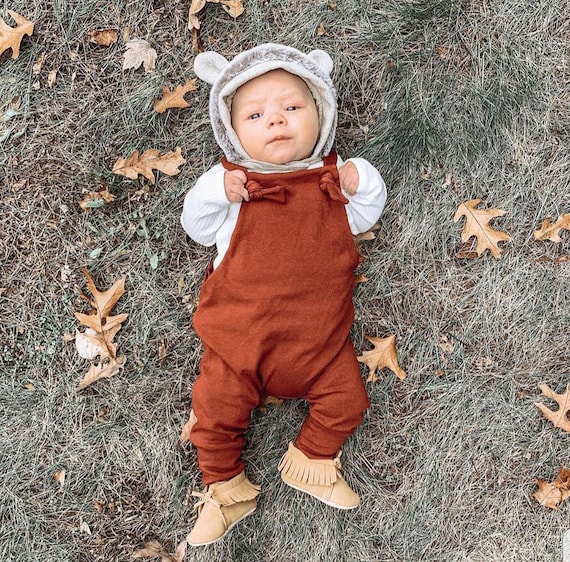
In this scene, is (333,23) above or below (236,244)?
above

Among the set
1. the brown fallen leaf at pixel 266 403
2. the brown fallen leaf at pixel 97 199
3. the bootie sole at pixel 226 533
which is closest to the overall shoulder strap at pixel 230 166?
the brown fallen leaf at pixel 97 199

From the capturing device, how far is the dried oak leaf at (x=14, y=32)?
9.93 ft

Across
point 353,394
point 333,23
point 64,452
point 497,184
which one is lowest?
point 64,452

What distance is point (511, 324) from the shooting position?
10.3 ft

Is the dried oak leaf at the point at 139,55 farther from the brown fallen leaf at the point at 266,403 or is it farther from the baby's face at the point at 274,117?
the brown fallen leaf at the point at 266,403

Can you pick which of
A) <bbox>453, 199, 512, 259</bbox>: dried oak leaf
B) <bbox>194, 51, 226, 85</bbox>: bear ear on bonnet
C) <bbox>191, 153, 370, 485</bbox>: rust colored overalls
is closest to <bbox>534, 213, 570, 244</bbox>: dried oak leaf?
<bbox>453, 199, 512, 259</bbox>: dried oak leaf

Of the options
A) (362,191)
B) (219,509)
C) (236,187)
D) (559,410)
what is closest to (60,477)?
(219,509)

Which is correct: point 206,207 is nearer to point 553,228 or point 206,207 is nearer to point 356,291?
point 356,291

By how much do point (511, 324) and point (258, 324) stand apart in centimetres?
146

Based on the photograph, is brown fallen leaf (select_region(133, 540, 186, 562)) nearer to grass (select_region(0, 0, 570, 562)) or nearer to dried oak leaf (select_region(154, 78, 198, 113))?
grass (select_region(0, 0, 570, 562))

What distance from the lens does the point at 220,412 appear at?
2775 millimetres

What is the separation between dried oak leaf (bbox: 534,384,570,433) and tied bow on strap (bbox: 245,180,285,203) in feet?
5.97

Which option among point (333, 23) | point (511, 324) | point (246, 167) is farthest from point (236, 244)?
point (511, 324)

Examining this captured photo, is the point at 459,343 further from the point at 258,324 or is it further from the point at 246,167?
the point at 246,167
